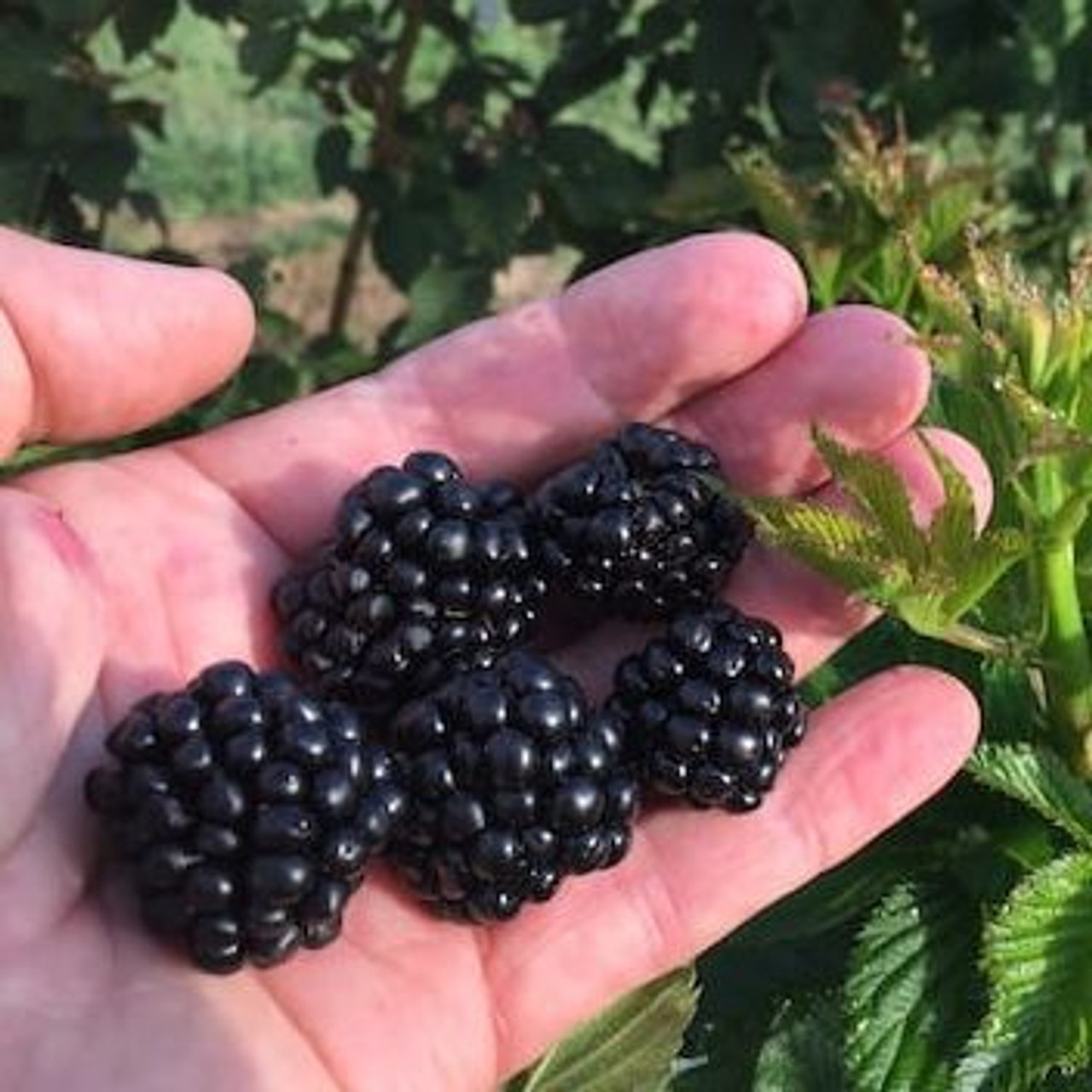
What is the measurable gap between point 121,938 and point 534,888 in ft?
0.77

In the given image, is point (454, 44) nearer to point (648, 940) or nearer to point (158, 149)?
point (648, 940)

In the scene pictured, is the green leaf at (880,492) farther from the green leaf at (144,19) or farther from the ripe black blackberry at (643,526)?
the green leaf at (144,19)

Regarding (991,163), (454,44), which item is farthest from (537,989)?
(454,44)

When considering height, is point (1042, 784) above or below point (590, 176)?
above

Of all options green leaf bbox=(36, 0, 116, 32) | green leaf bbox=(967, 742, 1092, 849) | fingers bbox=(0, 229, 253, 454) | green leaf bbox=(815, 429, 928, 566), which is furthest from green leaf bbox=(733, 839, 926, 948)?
green leaf bbox=(36, 0, 116, 32)

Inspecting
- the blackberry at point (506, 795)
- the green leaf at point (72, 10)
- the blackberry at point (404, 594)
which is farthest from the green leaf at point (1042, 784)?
the green leaf at point (72, 10)

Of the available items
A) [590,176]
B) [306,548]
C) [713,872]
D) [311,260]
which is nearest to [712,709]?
[713,872]

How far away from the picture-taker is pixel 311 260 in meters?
3.82

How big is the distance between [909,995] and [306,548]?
51 cm

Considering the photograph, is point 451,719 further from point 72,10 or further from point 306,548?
point 72,10

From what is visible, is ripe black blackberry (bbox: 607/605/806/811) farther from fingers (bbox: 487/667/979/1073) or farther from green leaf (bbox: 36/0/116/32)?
green leaf (bbox: 36/0/116/32)

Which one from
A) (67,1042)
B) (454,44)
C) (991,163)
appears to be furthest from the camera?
(454,44)

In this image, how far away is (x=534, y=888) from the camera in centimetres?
127

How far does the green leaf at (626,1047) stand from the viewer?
1.27m
